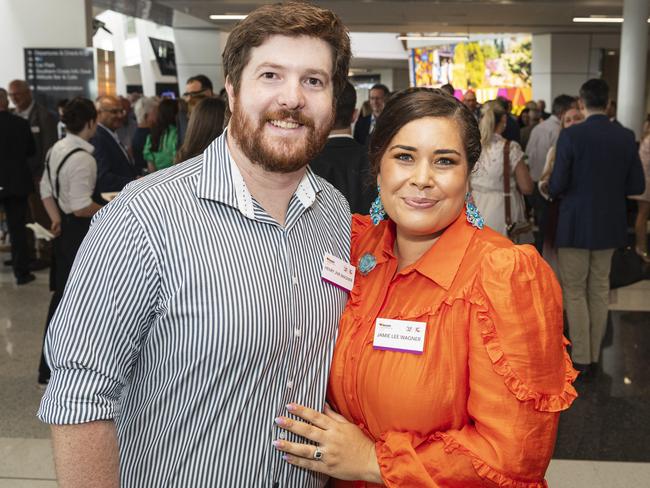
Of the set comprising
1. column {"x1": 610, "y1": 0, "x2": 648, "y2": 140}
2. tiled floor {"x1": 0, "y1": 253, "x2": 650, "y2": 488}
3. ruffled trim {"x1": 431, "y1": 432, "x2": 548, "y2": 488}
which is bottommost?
tiled floor {"x1": 0, "y1": 253, "x2": 650, "y2": 488}

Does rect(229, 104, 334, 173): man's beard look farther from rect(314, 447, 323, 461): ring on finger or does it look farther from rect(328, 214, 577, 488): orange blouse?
rect(314, 447, 323, 461): ring on finger

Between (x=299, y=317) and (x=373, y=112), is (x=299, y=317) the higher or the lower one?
the lower one

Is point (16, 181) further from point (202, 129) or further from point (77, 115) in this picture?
point (202, 129)

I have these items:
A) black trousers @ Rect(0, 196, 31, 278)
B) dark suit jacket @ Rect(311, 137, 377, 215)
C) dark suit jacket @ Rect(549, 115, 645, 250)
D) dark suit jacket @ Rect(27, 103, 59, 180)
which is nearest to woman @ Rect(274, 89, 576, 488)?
dark suit jacket @ Rect(311, 137, 377, 215)

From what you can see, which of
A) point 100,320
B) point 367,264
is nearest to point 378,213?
point 367,264

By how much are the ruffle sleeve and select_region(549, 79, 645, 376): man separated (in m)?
3.19

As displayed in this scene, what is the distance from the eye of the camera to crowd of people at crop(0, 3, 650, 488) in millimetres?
1370

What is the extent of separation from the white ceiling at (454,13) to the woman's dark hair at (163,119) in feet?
23.4

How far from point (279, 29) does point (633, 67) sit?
1008 centimetres

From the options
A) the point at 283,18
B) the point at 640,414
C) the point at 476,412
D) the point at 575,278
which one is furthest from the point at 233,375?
the point at 575,278

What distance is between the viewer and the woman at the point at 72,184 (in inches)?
165

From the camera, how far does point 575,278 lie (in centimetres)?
471

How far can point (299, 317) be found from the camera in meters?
1.55

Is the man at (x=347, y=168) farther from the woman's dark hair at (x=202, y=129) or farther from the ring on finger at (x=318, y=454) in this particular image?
the ring on finger at (x=318, y=454)
